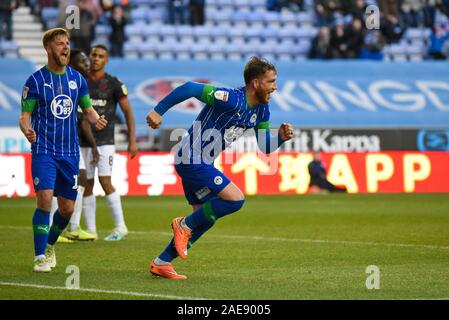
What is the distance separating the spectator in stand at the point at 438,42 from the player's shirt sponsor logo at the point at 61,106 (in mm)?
22474

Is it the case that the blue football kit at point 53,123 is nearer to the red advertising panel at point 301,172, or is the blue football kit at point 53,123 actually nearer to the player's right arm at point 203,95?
the player's right arm at point 203,95

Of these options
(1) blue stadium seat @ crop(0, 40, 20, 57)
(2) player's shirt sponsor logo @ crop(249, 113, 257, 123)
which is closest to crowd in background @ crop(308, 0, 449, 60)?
(1) blue stadium seat @ crop(0, 40, 20, 57)

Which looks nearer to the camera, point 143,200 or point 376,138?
point 143,200

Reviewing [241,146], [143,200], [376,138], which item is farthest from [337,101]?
[143,200]

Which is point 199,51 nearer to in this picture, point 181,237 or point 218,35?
point 218,35

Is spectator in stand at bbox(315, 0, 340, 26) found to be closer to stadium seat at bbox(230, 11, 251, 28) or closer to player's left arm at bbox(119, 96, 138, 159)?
stadium seat at bbox(230, 11, 251, 28)

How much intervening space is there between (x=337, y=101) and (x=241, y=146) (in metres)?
4.94

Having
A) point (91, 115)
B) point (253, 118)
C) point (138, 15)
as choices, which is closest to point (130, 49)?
point (138, 15)

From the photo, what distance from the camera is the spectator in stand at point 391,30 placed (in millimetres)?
30880

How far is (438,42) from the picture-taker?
30922mm

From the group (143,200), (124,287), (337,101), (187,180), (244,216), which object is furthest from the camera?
(337,101)

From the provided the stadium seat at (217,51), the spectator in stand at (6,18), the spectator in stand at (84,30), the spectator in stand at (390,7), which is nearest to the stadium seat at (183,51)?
the stadium seat at (217,51)

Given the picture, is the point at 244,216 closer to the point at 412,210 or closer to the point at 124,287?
the point at 412,210

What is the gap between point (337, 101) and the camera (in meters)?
29.0
